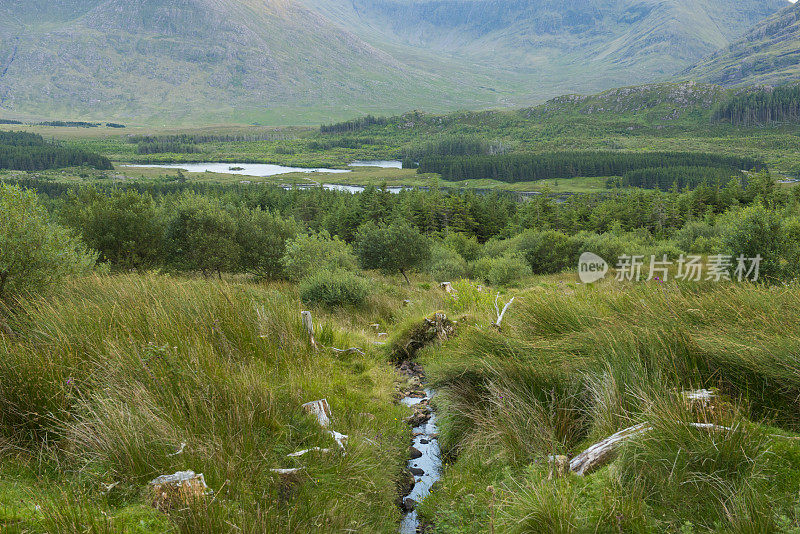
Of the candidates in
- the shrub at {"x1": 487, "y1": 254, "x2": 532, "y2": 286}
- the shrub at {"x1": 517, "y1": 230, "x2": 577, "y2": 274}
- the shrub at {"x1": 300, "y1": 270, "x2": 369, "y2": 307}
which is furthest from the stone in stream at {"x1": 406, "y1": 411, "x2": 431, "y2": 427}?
the shrub at {"x1": 517, "y1": 230, "x2": 577, "y2": 274}

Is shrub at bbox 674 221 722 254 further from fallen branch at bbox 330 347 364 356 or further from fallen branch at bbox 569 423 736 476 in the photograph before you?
fallen branch at bbox 569 423 736 476

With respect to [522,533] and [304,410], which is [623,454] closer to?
[522,533]

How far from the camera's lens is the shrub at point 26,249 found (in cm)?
1012

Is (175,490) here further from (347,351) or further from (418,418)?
(347,351)

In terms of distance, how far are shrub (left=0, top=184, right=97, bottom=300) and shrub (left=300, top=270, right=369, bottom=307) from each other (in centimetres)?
680

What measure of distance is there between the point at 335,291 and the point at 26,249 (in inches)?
329

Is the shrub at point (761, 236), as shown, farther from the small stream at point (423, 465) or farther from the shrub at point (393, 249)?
the small stream at point (423, 465)

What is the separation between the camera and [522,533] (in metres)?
3.76

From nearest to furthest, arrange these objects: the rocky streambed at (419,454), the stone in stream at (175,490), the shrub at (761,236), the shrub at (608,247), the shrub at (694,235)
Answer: the stone in stream at (175,490), the rocky streambed at (419,454), the shrub at (761,236), the shrub at (608,247), the shrub at (694,235)

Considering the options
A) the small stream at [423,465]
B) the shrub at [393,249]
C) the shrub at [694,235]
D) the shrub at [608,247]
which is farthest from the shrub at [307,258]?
the shrub at [694,235]

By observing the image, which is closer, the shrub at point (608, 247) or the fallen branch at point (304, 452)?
the fallen branch at point (304, 452)

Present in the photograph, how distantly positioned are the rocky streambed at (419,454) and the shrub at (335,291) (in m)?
6.31

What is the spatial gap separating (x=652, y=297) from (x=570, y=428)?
2.91 meters

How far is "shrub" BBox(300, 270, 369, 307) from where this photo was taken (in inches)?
622
